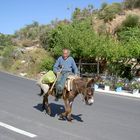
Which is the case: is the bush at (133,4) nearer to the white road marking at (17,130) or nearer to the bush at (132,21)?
the bush at (132,21)

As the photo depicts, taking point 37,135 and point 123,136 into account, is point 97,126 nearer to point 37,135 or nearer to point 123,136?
point 123,136

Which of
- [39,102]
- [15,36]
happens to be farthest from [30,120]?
[15,36]

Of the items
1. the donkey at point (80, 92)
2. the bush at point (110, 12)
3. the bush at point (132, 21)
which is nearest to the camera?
the donkey at point (80, 92)

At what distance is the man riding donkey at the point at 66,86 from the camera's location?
9.63 m

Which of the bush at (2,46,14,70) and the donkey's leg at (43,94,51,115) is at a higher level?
the bush at (2,46,14,70)

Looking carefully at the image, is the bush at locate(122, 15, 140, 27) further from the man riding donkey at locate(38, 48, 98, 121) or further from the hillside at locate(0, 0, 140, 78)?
the man riding donkey at locate(38, 48, 98, 121)

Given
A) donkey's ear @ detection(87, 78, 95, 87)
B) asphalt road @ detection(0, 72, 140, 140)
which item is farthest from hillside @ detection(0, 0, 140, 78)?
donkey's ear @ detection(87, 78, 95, 87)

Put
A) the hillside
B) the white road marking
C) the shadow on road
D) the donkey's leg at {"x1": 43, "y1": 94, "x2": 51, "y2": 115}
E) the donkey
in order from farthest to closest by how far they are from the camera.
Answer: the hillside < the donkey's leg at {"x1": 43, "y1": 94, "x2": 51, "y2": 115} < the shadow on road < the donkey < the white road marking

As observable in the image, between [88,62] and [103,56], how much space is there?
12.0 feet

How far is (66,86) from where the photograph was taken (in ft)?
33.5

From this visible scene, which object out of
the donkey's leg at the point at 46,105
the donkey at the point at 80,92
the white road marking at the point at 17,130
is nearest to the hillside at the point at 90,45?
the donkey's leg at the point at 46,105

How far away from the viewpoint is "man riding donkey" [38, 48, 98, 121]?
9.63m

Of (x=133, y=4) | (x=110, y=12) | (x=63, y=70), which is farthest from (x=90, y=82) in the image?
(x=133, y=4)

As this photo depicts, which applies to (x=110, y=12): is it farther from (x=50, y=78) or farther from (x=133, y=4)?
(x=50, y=78)
